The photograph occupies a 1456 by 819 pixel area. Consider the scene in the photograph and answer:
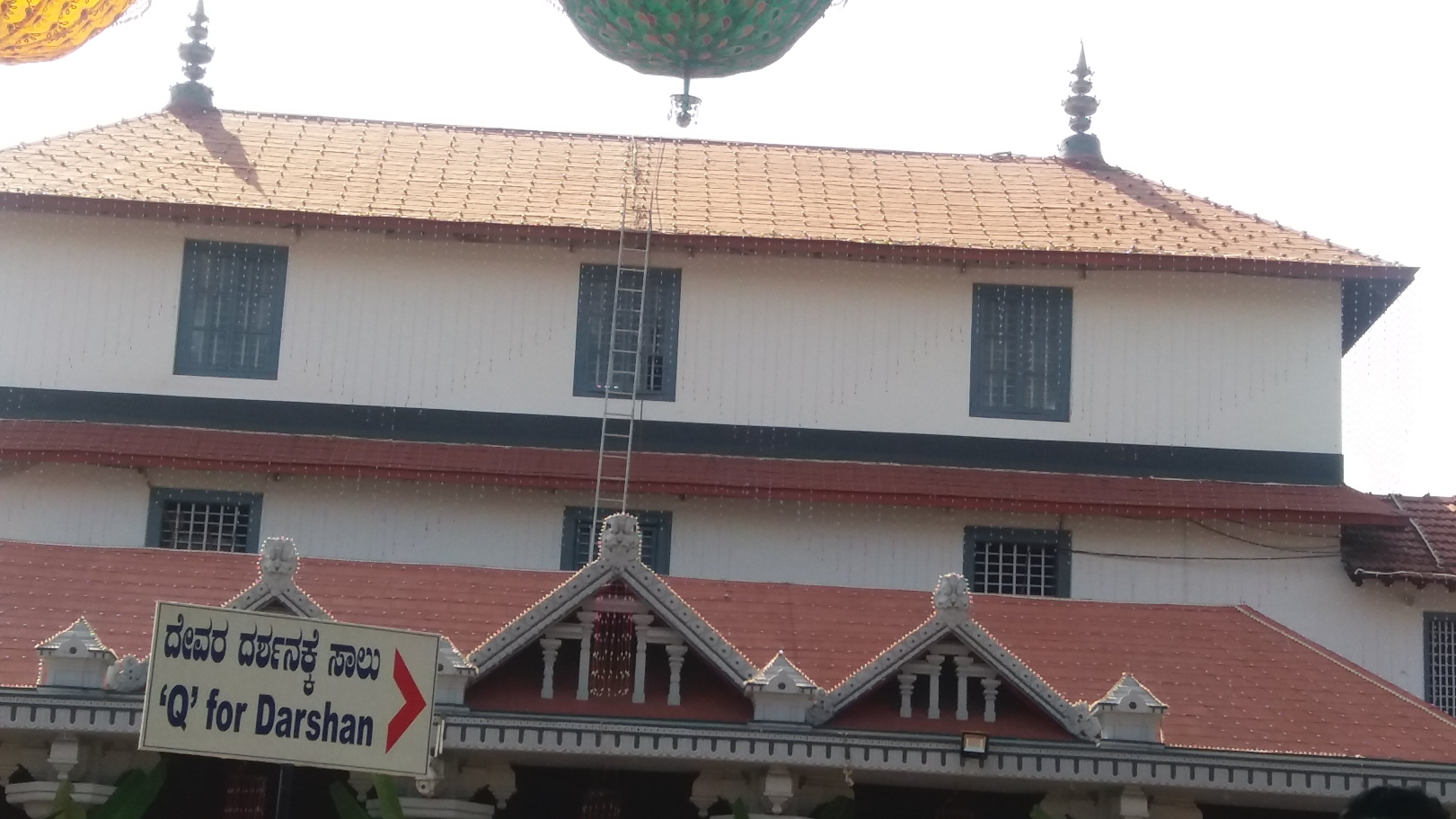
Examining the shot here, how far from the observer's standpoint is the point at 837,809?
1305 cm

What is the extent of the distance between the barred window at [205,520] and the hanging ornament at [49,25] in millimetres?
11163

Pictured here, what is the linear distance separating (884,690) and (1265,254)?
7.78m

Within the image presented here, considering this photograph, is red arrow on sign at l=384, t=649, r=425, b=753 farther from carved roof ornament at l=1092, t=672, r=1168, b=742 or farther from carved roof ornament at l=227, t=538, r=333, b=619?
carved roof ornament at l=1092, t=672, r=1168, b=742

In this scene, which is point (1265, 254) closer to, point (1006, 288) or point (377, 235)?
point (1006, 288)

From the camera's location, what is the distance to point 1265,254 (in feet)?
61.2

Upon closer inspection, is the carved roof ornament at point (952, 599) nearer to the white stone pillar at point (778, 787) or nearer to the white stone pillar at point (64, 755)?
the white stone pillar at point (778, 787)

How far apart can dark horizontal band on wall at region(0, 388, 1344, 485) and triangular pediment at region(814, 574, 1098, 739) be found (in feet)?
17.2

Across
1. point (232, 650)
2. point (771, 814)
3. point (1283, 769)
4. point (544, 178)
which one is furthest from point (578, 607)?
point (544, 178)

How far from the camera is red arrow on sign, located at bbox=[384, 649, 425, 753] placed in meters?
9.84

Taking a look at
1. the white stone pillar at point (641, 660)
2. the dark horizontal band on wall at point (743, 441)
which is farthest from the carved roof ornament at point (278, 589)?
the dark horizontal band on wall at point (743, 441)

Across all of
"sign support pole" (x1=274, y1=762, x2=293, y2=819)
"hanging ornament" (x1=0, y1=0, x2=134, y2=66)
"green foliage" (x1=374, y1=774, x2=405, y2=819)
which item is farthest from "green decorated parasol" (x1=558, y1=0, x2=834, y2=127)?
"green foliage" (x1=374, y1=774, x2=405, y2=819)

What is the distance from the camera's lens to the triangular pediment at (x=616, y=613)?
12891 millimetres

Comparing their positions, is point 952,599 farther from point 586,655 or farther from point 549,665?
point 549,665

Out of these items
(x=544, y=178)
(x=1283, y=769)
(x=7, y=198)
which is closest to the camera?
(x=1283, y=769)
